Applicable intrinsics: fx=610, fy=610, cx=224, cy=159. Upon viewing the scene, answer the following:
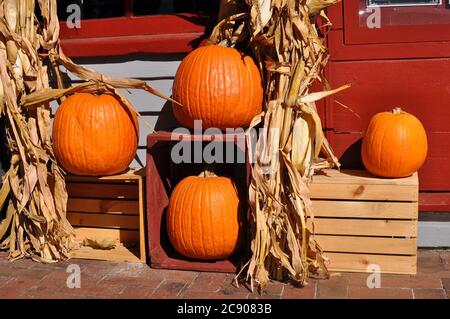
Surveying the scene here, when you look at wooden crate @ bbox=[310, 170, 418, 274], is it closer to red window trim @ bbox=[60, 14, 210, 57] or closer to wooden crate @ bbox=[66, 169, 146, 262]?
wooden crate @ bbox=[66, 169, 146, 262]

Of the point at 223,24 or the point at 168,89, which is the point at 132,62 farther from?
the point at 223,24

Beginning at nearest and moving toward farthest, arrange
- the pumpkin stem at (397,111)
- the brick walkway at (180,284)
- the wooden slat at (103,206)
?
the brick walkway at (180,284), the pumpkin stem at (397,111), the wooden slat at (103,206)

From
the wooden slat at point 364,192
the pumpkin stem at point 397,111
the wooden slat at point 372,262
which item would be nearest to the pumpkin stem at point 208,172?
the wooden slat at point 364,192

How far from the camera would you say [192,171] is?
470cm

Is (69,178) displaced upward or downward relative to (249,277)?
upward

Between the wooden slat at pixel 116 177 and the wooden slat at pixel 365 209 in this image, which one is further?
the wooden slat at pixel 116 177

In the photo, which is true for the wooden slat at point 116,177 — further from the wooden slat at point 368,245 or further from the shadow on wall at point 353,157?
the shadow on wall at point 353,157

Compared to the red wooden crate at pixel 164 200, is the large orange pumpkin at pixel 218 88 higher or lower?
higher

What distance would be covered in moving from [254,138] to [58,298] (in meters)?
1.64

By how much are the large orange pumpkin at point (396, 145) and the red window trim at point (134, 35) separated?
154 cm

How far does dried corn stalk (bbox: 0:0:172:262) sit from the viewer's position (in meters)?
4.39

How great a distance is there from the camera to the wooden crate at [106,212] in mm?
4527

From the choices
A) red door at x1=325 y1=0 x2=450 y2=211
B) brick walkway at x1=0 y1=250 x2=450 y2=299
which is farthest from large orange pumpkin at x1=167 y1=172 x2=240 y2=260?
red door at x1=325 y1=0 x2=450 y2=211

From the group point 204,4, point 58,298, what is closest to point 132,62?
point 204,4
